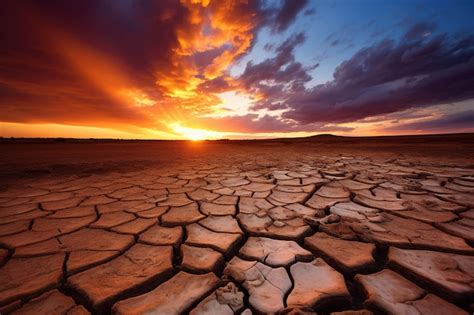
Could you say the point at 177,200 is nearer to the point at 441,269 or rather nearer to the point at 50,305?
the point at 50,305

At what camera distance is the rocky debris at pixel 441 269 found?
0.83 m

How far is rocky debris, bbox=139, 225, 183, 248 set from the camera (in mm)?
1259

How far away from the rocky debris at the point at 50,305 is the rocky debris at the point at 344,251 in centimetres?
107

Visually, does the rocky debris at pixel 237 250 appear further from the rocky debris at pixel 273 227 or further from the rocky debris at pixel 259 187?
the rocky debris at pixel 259 187

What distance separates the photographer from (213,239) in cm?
128

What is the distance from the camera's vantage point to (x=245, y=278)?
0.91 metres

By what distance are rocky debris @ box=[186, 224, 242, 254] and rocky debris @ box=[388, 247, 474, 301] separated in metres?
0.80

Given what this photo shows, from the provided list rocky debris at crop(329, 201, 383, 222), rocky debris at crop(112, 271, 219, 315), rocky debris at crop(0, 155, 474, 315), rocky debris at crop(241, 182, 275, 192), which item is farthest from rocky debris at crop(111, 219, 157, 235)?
rocky debris at crop(329, 201, 383, 222)

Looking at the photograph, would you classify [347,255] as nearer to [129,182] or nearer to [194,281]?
[194,281]

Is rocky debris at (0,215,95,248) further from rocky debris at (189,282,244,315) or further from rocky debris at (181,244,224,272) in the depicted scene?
rocky debris at (189,282,244,315)

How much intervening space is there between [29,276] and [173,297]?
27.6 inches

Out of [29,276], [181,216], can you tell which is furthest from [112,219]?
[29,276]

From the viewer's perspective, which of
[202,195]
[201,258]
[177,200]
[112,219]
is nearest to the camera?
[201,258]

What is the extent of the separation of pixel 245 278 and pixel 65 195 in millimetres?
2290
